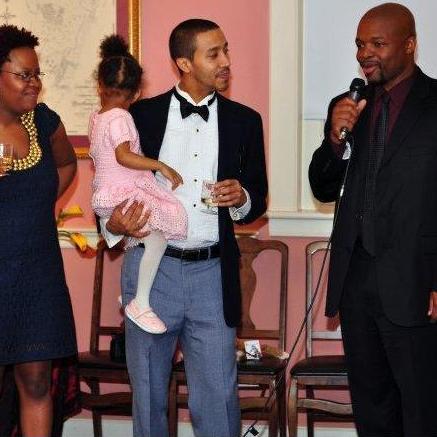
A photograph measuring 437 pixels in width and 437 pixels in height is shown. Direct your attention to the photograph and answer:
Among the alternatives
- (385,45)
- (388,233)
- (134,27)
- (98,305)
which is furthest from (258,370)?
(134,27)

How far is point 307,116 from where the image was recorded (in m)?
5.89

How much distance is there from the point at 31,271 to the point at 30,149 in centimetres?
50

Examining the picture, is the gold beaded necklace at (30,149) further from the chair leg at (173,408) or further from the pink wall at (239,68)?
the chair leg at (173,408)

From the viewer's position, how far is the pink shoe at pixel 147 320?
14.6ft

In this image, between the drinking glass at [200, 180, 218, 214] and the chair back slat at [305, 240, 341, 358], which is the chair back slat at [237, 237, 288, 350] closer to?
the chair back slat at [305, 240, 341, 358]

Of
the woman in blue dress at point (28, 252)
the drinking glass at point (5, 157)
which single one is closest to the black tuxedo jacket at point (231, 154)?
the woman in blue dress at point (28, 252)

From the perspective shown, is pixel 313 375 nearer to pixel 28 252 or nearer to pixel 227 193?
pixel 227 193

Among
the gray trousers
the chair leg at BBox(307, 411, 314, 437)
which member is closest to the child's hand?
the gray trousers

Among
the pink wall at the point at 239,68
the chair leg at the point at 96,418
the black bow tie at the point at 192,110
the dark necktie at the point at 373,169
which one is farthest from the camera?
the chair leg at the point at 96,418

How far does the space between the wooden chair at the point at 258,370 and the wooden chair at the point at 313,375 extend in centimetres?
12

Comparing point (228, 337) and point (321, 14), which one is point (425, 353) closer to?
point (228, 337)

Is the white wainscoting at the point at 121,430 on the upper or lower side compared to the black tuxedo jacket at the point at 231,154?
lower

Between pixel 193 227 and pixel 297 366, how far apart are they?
1235 millimetres

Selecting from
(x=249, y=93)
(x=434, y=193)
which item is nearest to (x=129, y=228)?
(x=434, y=193)
